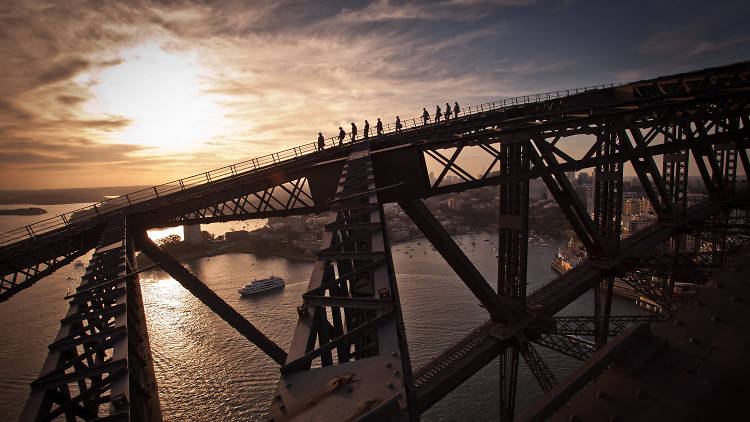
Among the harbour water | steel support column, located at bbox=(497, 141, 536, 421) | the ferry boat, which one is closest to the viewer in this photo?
steel support column, located at bbox=(497, 141, 536, 421)

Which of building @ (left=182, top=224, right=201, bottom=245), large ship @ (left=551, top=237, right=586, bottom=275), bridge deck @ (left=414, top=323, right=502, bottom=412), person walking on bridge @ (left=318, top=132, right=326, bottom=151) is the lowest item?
large ship @ (left=551, top=237, right=586, bottom=275)

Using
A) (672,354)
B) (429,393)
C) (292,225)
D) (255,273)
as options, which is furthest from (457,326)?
(292,225)

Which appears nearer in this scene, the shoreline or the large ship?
the large ship

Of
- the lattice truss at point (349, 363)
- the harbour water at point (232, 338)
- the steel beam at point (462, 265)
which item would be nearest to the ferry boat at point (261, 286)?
the harbour water at point (232, 338)

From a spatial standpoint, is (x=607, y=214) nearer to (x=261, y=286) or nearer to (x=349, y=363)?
(x=349, y=363)

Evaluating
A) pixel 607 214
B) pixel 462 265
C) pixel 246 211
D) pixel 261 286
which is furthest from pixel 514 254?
pixel 261 286

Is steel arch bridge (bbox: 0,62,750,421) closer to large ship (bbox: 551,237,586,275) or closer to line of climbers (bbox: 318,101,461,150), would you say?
line of climbers (bbox: 318,101,461,150)

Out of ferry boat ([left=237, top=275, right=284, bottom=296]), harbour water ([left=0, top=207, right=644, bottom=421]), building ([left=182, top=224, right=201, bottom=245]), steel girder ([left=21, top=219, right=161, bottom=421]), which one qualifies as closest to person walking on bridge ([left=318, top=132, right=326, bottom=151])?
steel girder ([left=21, top=219, right=161, bottom=421])

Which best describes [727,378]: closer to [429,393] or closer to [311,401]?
[311,401]
